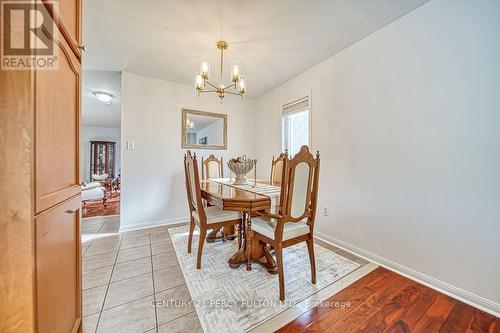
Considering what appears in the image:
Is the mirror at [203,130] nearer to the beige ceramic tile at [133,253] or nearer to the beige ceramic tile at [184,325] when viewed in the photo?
the beige ceramic tile at [133,253]

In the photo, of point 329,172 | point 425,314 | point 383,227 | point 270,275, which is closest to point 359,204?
point 383,227

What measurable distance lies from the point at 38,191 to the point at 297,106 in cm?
296

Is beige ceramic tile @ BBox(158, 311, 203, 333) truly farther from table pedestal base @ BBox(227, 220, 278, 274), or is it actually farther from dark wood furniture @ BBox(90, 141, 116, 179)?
dark wood furniture @ BBox(90, 141, 116, 179)

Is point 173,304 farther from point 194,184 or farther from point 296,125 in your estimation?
point 296,125

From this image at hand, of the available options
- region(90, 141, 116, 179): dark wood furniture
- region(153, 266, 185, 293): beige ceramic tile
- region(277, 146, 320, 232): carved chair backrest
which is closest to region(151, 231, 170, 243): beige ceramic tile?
region(153, 266, 185, 293): beige ceramic tile

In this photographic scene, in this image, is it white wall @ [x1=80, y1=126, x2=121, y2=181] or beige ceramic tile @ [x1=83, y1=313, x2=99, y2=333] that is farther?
white wall @ [x1=80, y1=126, x2=121, y2=181]

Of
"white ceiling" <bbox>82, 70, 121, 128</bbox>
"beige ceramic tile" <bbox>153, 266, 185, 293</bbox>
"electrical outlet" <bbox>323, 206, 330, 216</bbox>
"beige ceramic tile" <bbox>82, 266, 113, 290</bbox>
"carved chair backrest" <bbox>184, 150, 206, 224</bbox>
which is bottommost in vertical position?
"beige ceramic tile" <bbox>82, 266, 113, 290</bbox>

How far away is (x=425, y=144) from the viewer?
64.5 inches

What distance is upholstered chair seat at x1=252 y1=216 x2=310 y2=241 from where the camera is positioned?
1.50 metres

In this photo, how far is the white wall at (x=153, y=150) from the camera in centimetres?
287

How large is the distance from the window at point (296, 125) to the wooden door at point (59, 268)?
2601 millimetres

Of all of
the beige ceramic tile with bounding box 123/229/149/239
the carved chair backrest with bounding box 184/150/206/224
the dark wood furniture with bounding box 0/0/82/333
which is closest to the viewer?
the dark wood furniture with bounding box 0/0/82/333

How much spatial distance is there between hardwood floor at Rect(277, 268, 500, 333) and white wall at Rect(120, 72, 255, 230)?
101 inches

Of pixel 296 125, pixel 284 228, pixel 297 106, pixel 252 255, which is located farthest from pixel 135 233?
pixel 297 106
